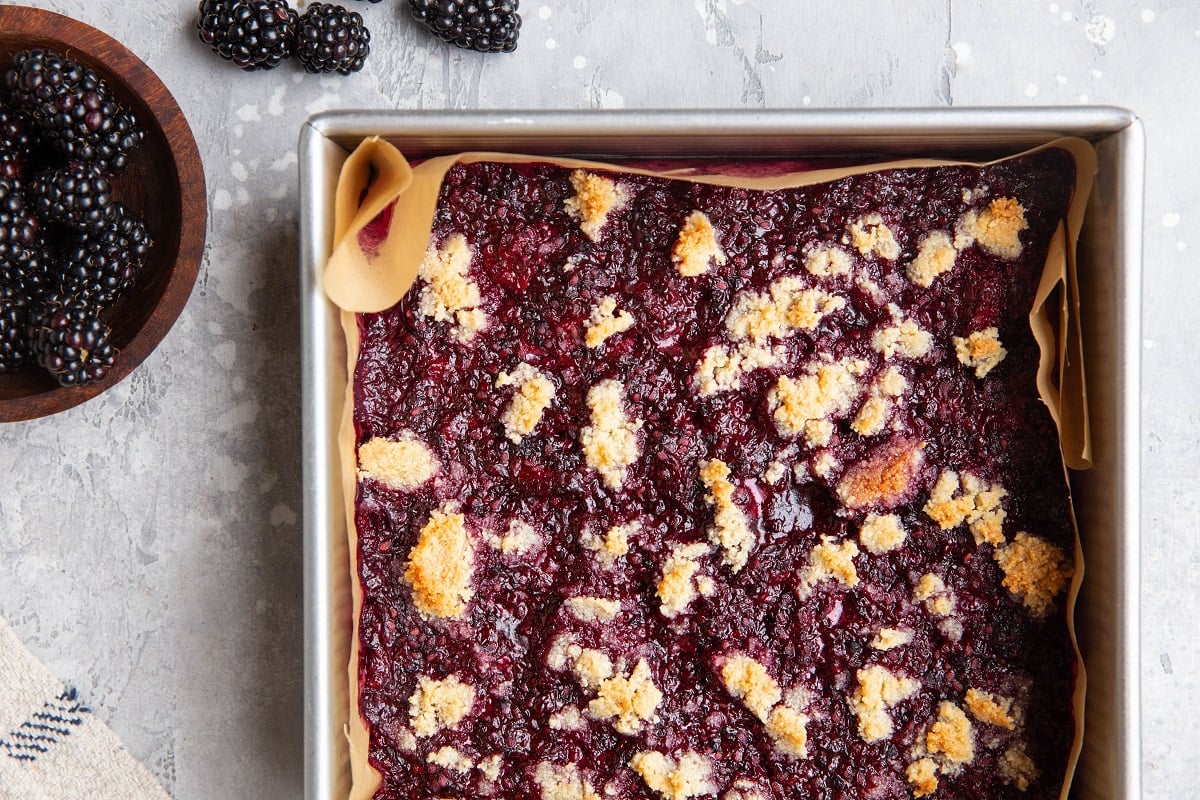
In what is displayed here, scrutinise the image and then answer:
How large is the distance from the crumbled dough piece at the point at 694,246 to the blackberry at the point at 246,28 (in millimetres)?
1094

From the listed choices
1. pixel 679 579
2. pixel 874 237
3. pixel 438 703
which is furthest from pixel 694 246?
pixel 438 703

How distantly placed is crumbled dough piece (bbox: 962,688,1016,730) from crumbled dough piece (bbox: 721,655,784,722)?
17.1 inches

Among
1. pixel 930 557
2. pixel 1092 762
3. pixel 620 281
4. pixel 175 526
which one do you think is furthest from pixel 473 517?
pixel 1092 762

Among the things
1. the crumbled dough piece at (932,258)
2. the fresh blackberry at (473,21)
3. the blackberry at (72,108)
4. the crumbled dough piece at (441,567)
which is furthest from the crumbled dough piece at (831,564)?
the blackberry at (72,108)

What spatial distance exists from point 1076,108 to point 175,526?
91.2 inches

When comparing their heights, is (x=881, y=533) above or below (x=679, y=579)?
above

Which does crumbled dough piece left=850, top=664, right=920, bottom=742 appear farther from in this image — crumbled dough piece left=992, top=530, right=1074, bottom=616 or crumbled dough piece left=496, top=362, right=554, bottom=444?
crumbled dough piece left=496, top=362, right=554, bottom=444

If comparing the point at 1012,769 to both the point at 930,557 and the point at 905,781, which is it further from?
the point at 930,557

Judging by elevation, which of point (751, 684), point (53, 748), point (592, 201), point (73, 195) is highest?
point (592, 201)

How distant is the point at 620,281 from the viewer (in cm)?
203

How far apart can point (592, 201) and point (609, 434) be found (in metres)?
0.52

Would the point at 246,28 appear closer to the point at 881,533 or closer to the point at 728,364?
the point at 728,364

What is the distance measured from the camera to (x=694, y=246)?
6.48 feet

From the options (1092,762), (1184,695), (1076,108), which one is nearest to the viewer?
(1076,108)
